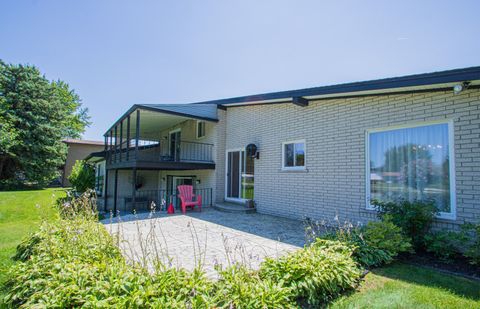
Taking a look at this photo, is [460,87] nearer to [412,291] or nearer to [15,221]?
[412,291]

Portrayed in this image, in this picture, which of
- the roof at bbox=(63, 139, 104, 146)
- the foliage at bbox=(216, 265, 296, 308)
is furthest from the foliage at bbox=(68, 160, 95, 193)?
the foliage at bbox=(216, 265, 296, 308)

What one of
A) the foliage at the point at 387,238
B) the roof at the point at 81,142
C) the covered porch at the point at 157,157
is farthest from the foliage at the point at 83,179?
the foliage at the point at 387,238

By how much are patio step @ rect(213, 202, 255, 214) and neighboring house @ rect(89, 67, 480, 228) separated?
348 mm

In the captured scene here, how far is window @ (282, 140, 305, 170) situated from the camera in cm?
852

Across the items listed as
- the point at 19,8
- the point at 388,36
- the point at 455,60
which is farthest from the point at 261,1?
the point at 19,8

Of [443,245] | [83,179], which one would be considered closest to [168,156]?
[83,179]

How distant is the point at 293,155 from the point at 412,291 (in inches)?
228

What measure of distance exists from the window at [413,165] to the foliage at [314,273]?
10.1 ft

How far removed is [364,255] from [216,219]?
512cm

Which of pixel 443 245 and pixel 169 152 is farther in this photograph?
pixel 169 152

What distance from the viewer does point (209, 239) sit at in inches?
234

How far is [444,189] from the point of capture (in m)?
5.37

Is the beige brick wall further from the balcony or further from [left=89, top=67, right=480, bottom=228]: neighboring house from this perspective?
the balcony

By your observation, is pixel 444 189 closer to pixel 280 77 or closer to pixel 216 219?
pixel 216 219
